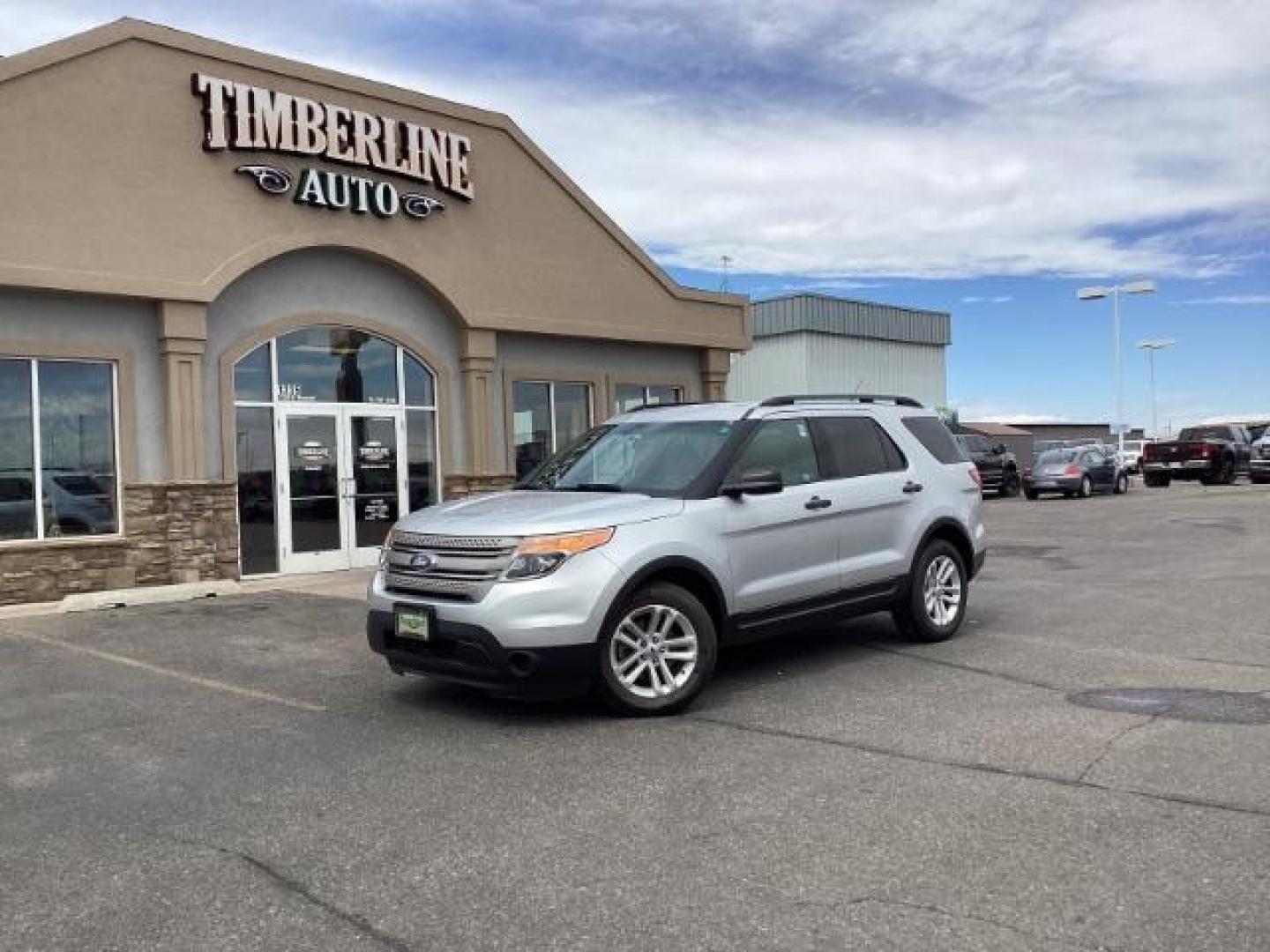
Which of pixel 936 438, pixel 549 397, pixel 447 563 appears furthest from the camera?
pixel 549 397

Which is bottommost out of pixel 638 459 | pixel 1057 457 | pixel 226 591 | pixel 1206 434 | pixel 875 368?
pixel 226 591

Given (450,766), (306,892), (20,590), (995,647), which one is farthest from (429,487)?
(306,892)

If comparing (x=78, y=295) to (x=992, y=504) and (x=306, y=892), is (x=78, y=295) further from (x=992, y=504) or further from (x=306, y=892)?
(x=992, y=504)

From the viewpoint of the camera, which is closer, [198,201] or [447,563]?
[447,563]

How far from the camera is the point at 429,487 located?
51.3ft

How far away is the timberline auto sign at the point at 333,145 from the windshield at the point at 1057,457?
19359mm

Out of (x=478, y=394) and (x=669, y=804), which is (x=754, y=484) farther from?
(x=478, y=394)

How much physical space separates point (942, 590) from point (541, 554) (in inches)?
153

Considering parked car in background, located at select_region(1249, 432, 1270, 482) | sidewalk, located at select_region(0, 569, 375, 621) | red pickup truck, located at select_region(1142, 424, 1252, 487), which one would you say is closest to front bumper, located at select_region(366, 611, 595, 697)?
sidewalk, located at select_region(0, 569, 375, 621)

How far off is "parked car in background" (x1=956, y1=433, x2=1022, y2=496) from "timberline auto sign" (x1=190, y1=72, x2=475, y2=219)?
1869cm

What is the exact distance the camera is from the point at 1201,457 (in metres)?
31.9

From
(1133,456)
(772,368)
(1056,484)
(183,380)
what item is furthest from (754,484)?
(1133,456)

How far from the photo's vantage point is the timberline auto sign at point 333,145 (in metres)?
13.2

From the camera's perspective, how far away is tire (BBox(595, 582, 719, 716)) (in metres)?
6.16
